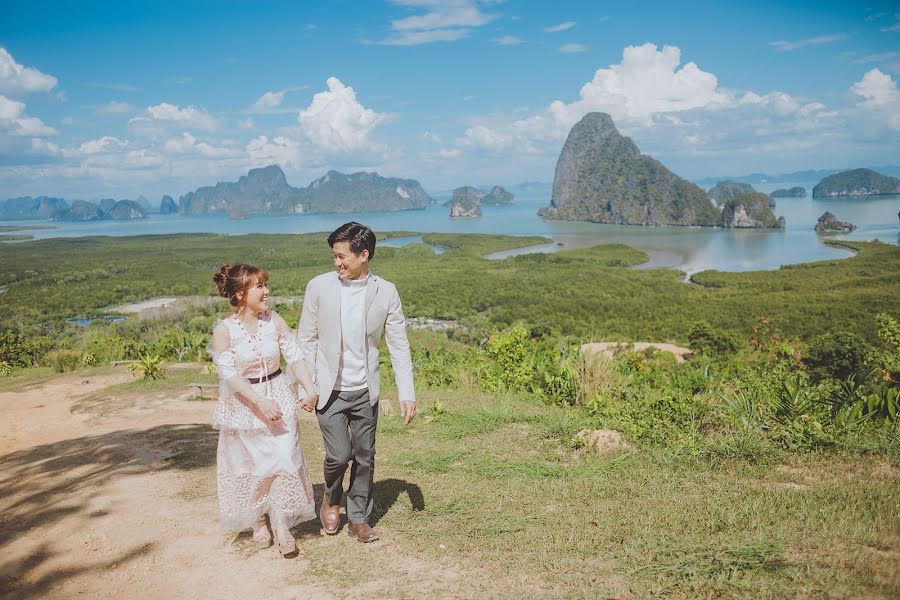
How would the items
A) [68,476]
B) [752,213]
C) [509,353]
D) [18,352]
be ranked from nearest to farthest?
[68,476]
[509,353]
[18,352]
[752,213]

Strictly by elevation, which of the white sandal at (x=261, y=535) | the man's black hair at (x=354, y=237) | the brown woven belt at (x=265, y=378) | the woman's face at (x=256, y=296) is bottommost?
the white sandal at (x=261, y=535)

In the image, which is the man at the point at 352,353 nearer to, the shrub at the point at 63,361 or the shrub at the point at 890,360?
the shrub at the point at 890,360

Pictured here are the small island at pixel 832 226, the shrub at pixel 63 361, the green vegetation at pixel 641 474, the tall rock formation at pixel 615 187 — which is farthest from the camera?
the tall rock formation at pixel 615 187

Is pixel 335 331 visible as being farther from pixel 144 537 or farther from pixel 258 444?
pixel 144 537

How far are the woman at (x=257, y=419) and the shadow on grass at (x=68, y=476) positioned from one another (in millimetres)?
638

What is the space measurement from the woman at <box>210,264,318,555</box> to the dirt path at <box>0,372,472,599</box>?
214 mm

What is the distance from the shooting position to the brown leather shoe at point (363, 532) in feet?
10.2

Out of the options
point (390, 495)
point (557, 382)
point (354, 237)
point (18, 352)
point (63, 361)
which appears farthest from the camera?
point (18, 352)

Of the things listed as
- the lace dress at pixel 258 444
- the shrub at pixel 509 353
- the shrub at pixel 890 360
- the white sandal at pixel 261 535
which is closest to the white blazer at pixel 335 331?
the lace dress at pixel 258 444

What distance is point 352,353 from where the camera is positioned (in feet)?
9.95

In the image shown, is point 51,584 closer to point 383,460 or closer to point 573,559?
point 383,460

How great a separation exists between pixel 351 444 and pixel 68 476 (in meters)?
2.62

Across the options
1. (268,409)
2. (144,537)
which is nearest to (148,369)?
(144,537)

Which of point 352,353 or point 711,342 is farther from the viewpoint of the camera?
point 711,342
